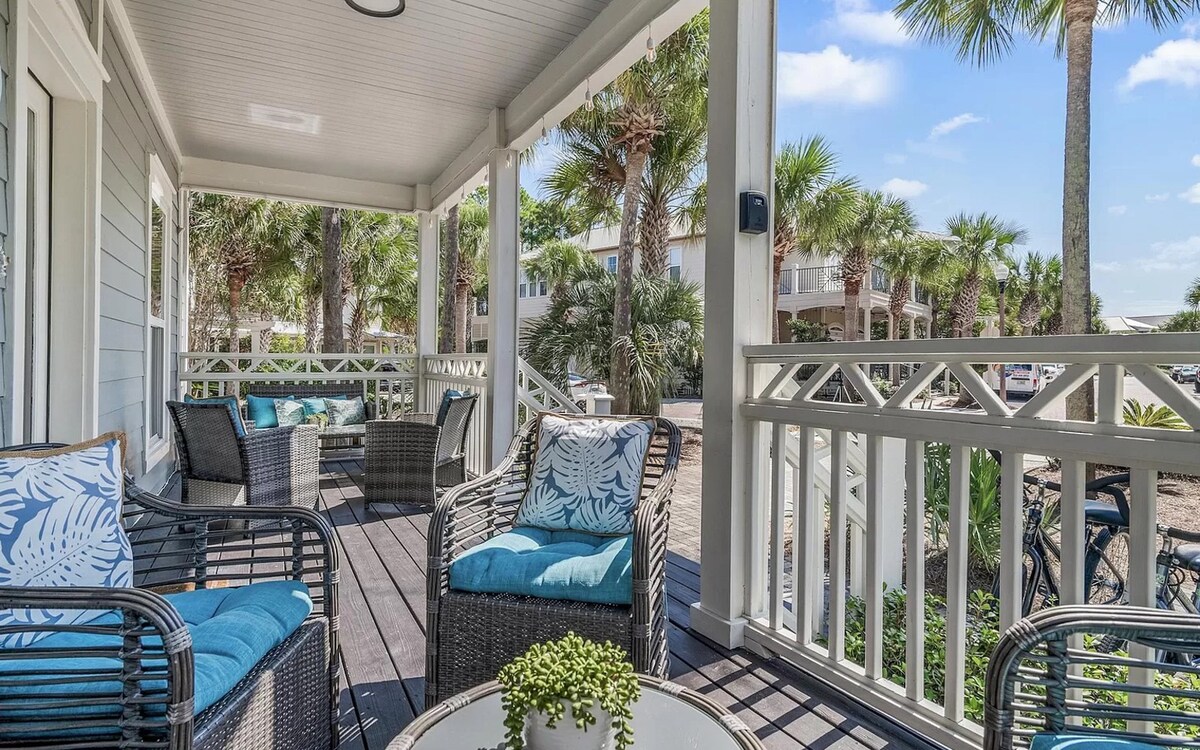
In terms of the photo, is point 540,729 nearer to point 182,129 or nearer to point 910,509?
point 910,509

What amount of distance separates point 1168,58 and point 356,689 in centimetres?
287

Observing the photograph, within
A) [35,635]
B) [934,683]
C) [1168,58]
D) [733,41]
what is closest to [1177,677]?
[934,683]

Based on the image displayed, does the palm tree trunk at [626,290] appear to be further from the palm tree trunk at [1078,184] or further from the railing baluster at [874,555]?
the palm tree trunk at [1078,184]

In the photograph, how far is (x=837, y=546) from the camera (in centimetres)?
218

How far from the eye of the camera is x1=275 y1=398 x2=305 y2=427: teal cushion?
586cm

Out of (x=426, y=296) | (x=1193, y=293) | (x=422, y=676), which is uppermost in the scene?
(x=426, y=296)

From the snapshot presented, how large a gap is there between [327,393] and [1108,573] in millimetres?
5987

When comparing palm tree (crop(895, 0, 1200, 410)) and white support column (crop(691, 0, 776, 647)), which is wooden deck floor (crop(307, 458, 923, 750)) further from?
palm tree (crop(895, 0, 1200, 410))

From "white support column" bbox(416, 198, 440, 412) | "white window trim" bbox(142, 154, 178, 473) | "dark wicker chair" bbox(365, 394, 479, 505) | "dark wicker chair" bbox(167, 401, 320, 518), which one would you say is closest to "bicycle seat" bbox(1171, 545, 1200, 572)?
"dark wicker chair" bbox(365, 394, 479, 505)

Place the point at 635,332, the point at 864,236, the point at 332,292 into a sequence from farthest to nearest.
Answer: the point at 332,292 < the point at 635,332 < the point at 864,236

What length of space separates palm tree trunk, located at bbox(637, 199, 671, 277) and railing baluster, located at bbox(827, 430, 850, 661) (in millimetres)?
6809

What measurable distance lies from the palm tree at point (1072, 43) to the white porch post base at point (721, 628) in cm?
131

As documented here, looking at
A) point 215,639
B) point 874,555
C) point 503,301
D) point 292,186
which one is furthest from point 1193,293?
point 292,186

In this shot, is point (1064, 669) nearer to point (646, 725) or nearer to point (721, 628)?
point (646, 725)
